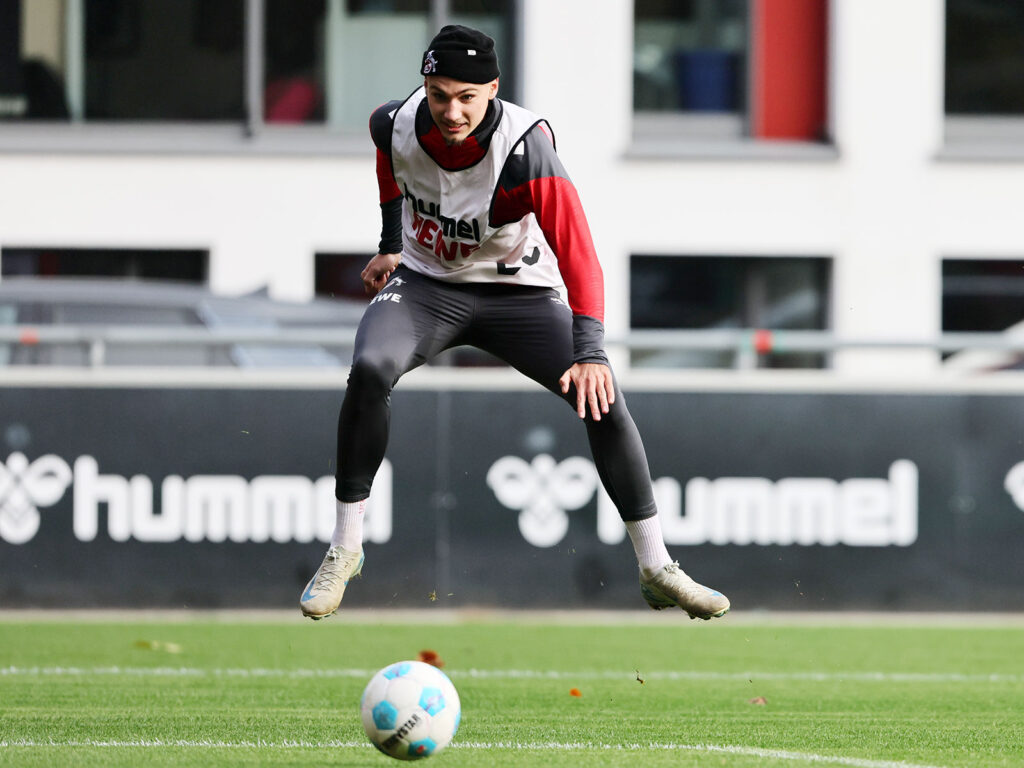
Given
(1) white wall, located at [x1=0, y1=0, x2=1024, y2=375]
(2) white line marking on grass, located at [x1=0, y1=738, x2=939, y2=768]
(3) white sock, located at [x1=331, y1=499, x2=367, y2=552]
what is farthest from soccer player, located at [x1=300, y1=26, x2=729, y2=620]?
(1) white wall, located at [x1=0, y1=0, x2=1024, y2=375]

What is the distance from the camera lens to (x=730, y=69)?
1809cm

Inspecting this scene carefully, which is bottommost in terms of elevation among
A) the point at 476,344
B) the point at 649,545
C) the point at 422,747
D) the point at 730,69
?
the point at 422,747

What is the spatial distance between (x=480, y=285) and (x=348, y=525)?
1.07 metres

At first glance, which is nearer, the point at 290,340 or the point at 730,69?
the point at 290,340

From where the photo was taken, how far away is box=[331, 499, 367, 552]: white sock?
709 cm

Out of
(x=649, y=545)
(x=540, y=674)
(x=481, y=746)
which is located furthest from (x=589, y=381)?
(x=540, y=674)

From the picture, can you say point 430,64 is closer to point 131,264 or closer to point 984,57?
point 131,264

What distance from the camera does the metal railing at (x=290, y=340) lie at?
1167 cm

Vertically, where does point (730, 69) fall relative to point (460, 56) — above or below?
above

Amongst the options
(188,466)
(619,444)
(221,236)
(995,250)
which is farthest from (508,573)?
(995,250)

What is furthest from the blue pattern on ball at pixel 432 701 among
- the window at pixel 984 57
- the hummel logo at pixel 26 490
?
the window at pixel 984 57

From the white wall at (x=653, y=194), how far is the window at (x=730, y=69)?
28 cm

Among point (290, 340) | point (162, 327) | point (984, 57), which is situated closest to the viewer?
point (290, 340)

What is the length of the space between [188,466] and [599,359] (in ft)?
17.9
